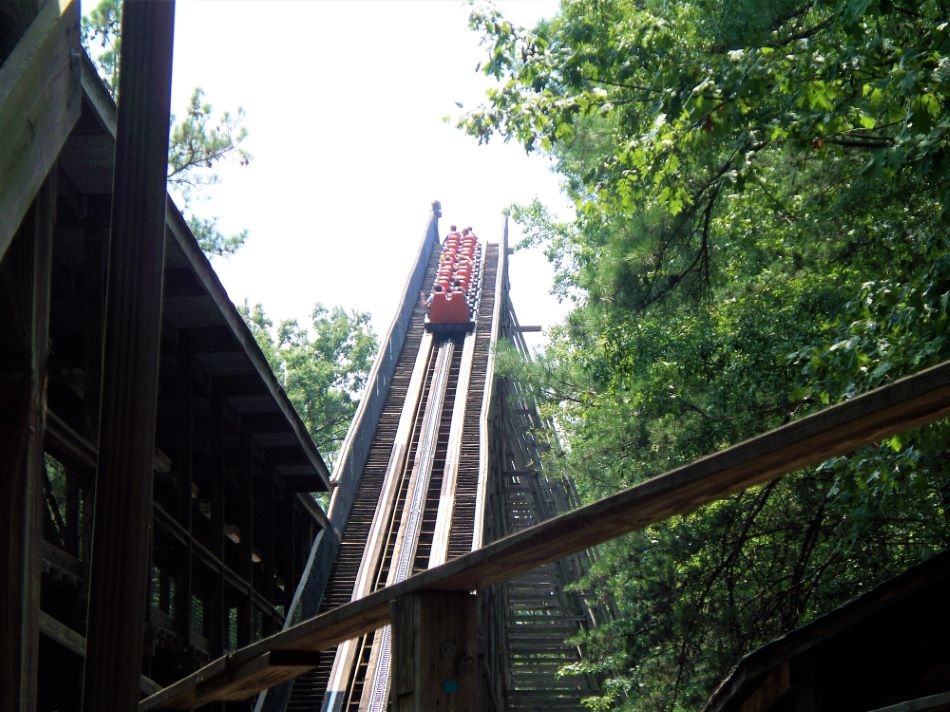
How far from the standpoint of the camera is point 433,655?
2709 mm

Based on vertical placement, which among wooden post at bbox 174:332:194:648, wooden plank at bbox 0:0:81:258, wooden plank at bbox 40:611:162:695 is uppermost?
wooden post at bbox 174:332:194:648

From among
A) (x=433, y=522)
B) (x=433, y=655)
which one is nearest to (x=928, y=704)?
(x=433, y=655)

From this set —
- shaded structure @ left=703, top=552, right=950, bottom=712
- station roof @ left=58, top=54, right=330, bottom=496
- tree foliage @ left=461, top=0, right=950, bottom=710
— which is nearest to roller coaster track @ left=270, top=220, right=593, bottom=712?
station roof @ left=58, top=54, right=330, bottom=496

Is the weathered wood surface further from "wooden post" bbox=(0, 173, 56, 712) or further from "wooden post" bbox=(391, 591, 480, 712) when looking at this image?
"wooden post" bbox=(0, 173, 56, 712)

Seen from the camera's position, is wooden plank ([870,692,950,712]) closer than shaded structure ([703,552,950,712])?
Yes

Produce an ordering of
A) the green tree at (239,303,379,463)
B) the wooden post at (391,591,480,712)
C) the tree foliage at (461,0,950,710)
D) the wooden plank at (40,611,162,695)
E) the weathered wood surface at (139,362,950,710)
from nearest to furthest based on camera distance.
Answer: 1. the weathered wood surface at (139,362,950,710)
2. the wooden post at (391,591,480,712)
3. the tree foliage at (461,0,950,710)
4. the wooden plank at (40,611,162,695)
5. the green tree at (239,303,379,463)

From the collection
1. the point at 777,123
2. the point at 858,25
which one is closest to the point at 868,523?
the point at 777,123

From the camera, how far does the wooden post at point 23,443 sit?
2.22 metres

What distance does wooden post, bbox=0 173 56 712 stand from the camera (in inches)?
A: 87.4

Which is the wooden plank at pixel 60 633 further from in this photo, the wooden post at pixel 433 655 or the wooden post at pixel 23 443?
the wooden post at pixel 23 443

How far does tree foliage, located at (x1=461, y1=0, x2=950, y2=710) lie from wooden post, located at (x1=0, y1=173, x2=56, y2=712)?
Result: 4667mm

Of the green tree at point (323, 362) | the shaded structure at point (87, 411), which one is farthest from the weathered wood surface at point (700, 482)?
the green tree at point (323, 362)

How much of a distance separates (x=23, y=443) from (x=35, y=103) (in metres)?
0.67

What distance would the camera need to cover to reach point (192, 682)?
3527mm
